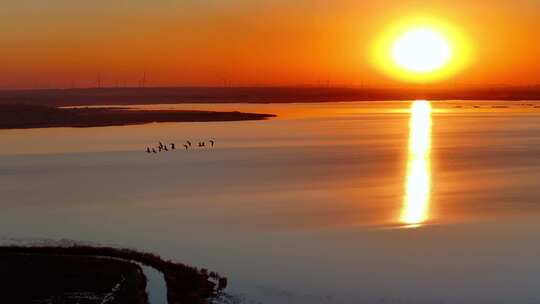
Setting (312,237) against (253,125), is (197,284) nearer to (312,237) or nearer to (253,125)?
(312,237)

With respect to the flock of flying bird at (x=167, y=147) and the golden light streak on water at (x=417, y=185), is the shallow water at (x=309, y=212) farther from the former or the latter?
the flock of flying bird at (x=167, y=147)

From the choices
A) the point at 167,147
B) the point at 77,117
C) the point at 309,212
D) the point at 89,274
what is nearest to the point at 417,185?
the point at 309,212

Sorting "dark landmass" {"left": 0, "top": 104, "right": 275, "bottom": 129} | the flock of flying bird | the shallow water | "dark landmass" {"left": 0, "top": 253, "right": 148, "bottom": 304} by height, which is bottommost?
"dark landmass" {"left": 0, "top": 253, "right": 148, "bottom": 304}

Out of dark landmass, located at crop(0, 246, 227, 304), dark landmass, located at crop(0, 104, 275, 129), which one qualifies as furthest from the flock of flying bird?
dark landmass, located at crop(0, 246, 227, 304)

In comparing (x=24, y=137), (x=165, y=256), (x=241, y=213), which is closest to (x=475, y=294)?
(x=165, y=256)

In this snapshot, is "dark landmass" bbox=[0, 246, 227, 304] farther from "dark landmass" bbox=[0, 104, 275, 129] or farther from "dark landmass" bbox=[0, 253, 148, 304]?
"dark landmass" bbox=[0, 104, 275, 129]

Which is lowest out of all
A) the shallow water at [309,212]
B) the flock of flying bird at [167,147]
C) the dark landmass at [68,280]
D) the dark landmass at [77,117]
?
the dark landmass at [68,280]

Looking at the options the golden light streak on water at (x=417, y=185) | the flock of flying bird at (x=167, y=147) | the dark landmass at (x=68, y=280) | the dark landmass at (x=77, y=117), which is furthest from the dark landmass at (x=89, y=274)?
the dark landmass at (x=77, y=117)
